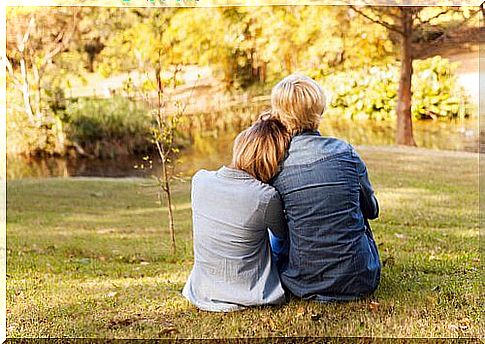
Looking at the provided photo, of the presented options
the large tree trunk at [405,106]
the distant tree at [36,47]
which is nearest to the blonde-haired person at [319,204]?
the large tree trunk at [405,106]

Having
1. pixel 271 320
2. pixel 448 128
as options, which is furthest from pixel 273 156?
pixel 448 128

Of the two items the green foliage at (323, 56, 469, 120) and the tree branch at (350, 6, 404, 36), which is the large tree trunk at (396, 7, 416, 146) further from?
the tree branch at (350, 6, 404, 36)

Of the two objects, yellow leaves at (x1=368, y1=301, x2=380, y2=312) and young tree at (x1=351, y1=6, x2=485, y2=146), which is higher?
young tree at (x1=351, y1=6, x2=485, y2=146)

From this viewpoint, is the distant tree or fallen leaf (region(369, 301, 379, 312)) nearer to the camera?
fallen leaf (region(369, 301, 379, 312))

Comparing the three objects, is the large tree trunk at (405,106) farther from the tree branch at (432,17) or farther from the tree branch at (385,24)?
the tree branch at (432,17)

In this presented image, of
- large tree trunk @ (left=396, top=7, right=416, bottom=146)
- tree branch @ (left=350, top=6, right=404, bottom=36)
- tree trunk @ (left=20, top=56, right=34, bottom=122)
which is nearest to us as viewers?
tree branch @ (left=350, top=6, right=404, bottom=36)

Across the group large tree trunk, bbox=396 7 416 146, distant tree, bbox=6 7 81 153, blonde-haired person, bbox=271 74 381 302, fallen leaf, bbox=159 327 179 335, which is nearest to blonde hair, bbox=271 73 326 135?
blonde-haired person, bbox=271 74 381 302

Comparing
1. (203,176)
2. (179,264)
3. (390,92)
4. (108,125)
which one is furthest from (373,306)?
(108,125)

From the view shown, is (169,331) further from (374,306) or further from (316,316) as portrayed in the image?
(374,306)

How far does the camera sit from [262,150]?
9.06 ft

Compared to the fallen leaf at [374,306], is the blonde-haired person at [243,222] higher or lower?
higher

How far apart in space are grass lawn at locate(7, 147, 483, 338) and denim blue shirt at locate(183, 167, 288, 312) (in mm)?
72

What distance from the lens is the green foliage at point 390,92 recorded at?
21.1 ft

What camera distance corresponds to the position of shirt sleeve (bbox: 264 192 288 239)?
2.74 metres
